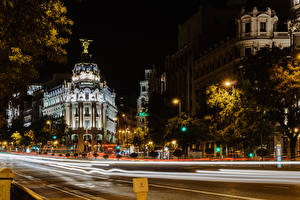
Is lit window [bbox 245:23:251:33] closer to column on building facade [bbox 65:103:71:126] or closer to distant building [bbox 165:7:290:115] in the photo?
distant building [bbox 165:7:290:115]

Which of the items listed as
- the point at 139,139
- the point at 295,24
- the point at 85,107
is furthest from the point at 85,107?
the point at 295,24

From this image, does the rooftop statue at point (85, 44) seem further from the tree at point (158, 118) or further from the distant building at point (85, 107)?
the tree at point (158, 118)

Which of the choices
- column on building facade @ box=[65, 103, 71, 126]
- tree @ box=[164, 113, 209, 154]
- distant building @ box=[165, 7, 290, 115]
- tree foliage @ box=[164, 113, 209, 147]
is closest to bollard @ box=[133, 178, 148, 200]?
distant building @ box=[165, 7, 290, 115]

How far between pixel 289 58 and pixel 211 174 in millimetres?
20125

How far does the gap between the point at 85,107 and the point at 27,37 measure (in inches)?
6075

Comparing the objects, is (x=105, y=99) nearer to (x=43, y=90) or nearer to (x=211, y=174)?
(x=43, y=90)

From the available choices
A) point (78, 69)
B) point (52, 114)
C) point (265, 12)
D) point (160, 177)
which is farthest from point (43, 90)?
point (160, 177)

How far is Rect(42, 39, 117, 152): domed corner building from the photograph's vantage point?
162m

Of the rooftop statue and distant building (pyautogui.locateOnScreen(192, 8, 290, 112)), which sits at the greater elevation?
the rooftop statue

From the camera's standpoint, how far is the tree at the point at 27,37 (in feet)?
32.1

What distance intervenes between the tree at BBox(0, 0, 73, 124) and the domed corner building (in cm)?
14566

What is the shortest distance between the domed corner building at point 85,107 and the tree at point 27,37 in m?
146

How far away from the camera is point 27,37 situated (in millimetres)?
10859

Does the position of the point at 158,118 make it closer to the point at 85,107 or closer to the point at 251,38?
the point at 251,38
